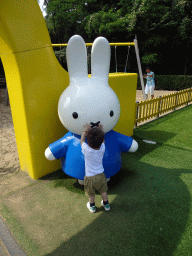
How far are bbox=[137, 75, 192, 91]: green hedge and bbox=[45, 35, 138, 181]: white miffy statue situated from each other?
14.9m

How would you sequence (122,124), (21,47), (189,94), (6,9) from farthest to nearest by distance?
(189,94) < (122,124) < (21,47) < (6,9)

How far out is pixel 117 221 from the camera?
9.86 feet

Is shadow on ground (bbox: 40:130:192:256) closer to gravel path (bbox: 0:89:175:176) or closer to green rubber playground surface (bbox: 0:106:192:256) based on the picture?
green rubber playground surface (bbox: 0:106:192:256)

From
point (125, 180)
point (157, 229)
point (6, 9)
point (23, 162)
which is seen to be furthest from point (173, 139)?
point (6, 9)

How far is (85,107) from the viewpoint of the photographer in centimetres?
315

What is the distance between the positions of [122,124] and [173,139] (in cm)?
163

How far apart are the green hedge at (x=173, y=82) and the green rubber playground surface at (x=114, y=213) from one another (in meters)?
13.5

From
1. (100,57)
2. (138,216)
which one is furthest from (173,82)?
(138,216)

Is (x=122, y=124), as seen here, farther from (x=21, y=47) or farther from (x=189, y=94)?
(x=189, y=94)

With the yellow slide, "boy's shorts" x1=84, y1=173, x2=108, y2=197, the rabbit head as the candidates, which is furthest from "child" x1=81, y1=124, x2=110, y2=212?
the yellow slide

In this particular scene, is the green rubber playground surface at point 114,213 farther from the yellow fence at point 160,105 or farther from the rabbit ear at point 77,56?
the yellow fence at point 160,105

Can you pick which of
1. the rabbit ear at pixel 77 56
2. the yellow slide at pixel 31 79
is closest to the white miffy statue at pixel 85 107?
the rabbit ear at pixel 77 56

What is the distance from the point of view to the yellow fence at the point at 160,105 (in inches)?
290

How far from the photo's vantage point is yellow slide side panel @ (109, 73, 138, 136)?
16.7ft
